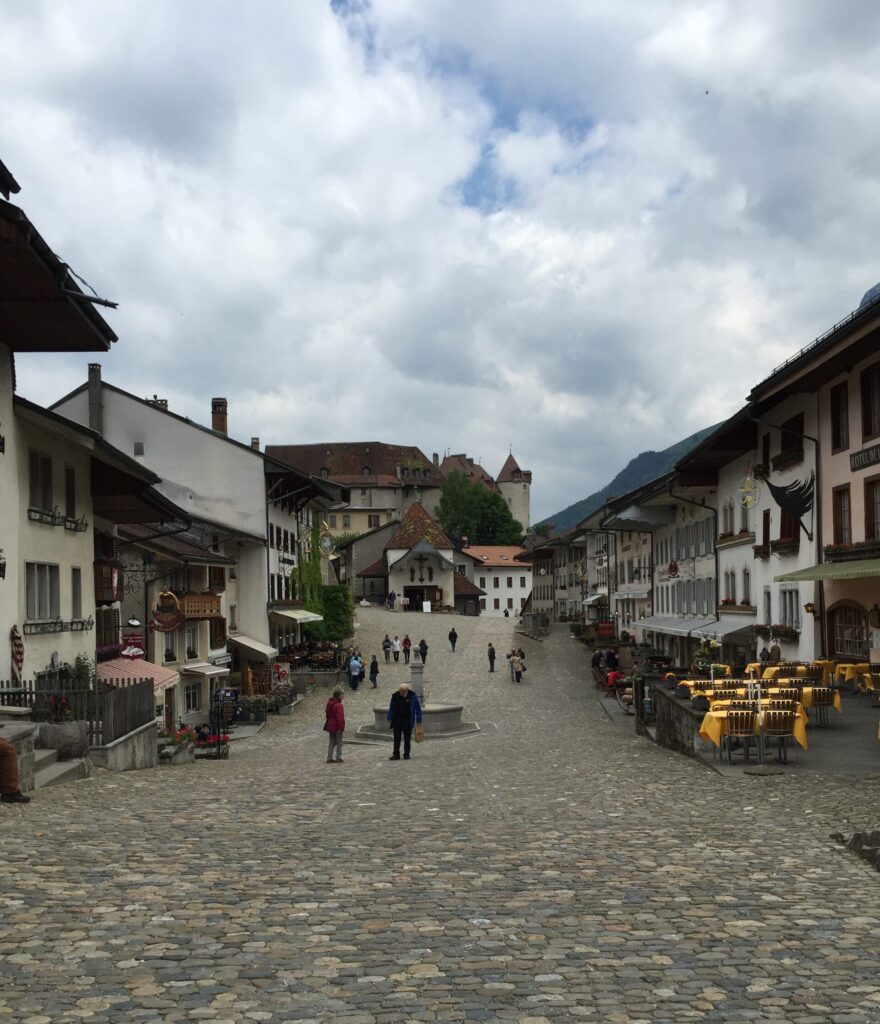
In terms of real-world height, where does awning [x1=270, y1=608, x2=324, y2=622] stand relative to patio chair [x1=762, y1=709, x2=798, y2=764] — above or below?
above

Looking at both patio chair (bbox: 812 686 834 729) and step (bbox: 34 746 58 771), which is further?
patio chair (bbox: 812 686 834 729)

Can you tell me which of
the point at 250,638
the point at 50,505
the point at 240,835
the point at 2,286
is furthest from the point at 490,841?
the point at 250,638

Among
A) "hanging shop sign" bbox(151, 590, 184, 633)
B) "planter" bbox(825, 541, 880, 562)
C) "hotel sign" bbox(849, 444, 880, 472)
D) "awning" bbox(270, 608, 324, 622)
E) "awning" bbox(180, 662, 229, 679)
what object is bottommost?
"awning" bbox(180, 662, 229, 679)

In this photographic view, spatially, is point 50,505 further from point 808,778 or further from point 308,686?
point 308,686

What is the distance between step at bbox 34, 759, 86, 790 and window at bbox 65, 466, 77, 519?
30.7ft

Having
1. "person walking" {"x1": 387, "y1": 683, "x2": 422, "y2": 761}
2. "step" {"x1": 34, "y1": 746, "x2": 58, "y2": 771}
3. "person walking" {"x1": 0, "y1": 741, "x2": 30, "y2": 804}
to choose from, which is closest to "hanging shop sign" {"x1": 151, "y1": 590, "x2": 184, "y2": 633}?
"person walking" {"x1": 387, "y1": 683, "x2": 422, "y2": 761}

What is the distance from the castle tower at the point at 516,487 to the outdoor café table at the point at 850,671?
491ft

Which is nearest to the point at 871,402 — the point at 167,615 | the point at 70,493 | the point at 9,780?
the point at 167,615

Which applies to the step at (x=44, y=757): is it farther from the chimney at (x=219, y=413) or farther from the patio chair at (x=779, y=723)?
the chimney at (x=219, y=413)

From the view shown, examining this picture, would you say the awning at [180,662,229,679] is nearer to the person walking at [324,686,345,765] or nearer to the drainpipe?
the person walking at [324,686,345,765]

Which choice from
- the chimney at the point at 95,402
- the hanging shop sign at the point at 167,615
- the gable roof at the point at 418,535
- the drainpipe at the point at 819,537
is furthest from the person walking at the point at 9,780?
the gable roof at the point at 418,535

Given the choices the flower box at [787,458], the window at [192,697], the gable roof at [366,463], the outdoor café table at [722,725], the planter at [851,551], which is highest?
the gable roof at [366,463]

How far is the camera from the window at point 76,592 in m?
26.8

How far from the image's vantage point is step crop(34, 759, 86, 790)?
16.5m
